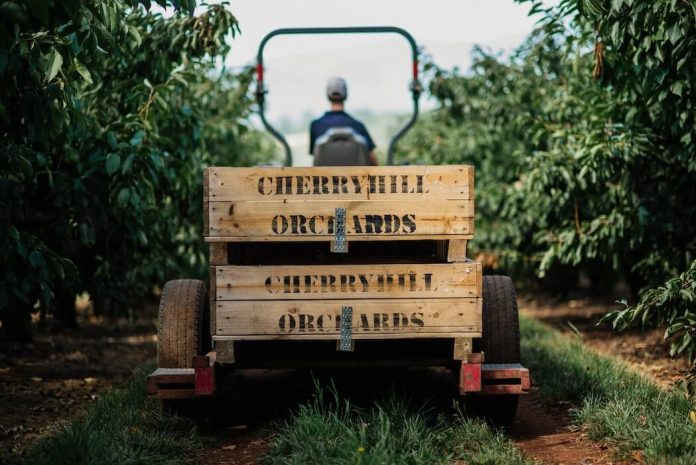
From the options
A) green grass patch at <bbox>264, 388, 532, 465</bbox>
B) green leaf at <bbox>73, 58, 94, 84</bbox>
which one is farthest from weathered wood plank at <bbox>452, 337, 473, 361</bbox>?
green leaf at <bbox>73, 58, 94, 84</bbox>

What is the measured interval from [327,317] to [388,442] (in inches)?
30.3

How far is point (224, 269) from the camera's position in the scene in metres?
4.89

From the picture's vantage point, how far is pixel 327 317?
493 cm

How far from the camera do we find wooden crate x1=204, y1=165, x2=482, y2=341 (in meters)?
4.86

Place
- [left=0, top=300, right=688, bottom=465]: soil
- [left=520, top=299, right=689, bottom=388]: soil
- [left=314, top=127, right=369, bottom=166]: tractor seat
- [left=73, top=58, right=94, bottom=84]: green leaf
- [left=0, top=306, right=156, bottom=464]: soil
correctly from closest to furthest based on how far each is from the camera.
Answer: [left=0, top=300, right=688, bottom=465]: soil → [left=73, top=58, right=94, bottom=84]: green leaf → [left=0, top=306, right=156, bottom=464]: soil → [left=314, top=127, right=369, bottom=166]: tractor seat → [left=520, top=299, right=689, bottom=388]: soil

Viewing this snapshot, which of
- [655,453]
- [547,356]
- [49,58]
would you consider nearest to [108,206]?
[49,58]

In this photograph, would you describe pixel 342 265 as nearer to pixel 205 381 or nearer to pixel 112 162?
pixel 205 381

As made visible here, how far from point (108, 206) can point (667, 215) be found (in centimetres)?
487

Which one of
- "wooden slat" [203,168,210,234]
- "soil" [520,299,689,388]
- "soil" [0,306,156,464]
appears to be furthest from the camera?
"soil" [520,299,689,388]

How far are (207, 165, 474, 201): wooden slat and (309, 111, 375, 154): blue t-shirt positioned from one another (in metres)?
2.02

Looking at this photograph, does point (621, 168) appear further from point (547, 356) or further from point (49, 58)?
point (49, 58)

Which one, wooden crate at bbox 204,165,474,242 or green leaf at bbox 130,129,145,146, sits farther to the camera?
green leaf at bbox 130,129,145,146

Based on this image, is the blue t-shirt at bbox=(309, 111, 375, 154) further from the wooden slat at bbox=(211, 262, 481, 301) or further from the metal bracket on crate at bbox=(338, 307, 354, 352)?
the metal bracket on crate at bbox=(338, 307, 354, 352)

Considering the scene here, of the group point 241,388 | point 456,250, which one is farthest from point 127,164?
point 456,250
